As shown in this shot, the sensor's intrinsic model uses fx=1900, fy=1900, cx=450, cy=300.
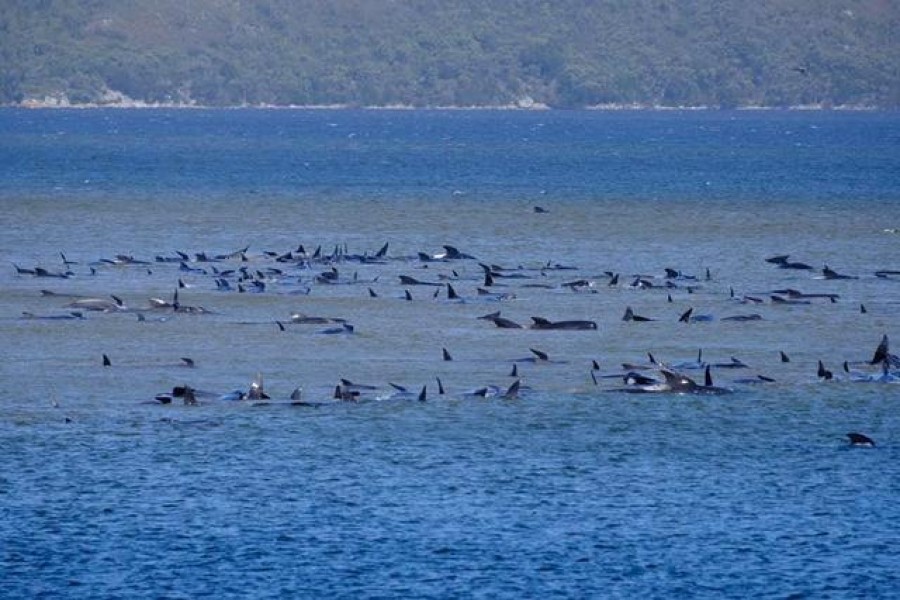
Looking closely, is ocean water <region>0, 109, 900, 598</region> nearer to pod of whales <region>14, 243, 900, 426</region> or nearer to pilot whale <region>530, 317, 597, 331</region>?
pod of whales <region>14, 243, 900, 426</region>

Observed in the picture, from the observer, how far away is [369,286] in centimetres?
4838

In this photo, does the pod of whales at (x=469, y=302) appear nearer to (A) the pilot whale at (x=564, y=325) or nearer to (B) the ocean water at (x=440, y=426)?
(A) the pilot whale at (x=564, y=325)

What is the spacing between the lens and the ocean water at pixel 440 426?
21734 millimetres

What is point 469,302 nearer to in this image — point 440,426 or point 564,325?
point 564,325

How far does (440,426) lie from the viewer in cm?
2906

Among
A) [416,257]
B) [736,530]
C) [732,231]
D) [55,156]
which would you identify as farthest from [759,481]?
[55,156]

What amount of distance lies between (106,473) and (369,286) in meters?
23.1

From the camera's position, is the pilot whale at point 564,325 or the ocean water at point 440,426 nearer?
the ocean water at point 440,426

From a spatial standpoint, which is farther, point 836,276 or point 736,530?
point 836,276

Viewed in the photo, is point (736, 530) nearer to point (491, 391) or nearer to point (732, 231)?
point (491, 391)

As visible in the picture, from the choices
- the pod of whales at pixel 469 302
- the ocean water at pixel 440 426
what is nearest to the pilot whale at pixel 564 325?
the pod of whales at pixel 469 302

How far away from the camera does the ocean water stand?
71.3 ft

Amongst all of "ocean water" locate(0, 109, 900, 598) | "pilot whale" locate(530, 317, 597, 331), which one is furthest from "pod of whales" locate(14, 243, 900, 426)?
"ocean water" locate(0, 109, 900, 598)

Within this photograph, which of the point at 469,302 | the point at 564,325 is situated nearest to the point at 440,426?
the point at 564,325
